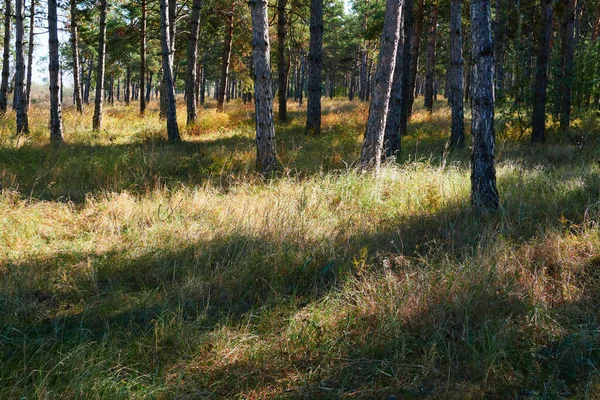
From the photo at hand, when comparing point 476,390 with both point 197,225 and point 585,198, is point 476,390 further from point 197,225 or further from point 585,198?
point 585,198

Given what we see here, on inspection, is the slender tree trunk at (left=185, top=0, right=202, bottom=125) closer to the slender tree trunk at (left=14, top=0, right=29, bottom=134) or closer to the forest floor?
the slender tree trunk at (left=14, top=0, right=29, bottom=134)

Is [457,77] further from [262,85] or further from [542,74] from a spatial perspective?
[262,85]

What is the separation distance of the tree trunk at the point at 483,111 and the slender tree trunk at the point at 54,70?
387 inches

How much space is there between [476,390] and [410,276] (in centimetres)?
132

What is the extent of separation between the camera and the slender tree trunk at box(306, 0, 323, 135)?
13.1m

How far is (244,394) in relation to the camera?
101 inches

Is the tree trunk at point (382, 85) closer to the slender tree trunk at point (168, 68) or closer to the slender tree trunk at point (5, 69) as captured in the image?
the slender tree trunk at point (168, 68)

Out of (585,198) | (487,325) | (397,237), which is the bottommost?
(487,325)

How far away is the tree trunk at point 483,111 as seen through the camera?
211 inches

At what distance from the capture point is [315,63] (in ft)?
44.3

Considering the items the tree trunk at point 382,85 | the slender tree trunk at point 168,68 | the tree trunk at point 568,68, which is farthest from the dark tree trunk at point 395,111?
the tree trunk at point 568,68

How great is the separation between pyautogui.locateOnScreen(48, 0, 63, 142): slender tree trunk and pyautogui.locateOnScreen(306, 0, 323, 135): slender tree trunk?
22.7 ft

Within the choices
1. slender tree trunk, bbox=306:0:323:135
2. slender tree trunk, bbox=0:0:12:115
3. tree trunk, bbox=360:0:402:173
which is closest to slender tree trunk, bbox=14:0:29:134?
slender tree trunk, bbox=0:0:12:115

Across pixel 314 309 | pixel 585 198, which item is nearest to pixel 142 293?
pixel 314 309
